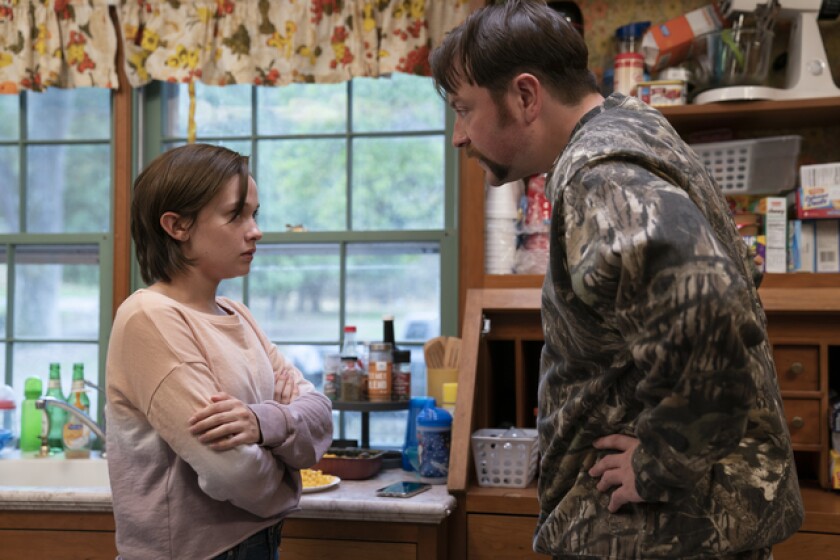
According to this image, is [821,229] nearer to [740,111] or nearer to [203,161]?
[740,111]

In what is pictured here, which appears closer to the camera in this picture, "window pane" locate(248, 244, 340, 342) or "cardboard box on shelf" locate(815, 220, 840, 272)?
"cardboard box on shelf" locate(815, 220, 840, 272)

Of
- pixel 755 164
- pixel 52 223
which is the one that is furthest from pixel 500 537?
pixel 52 223

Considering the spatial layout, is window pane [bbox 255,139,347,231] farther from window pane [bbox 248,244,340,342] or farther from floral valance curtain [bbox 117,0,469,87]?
floral valance curtain [bbox 117,0,469,87]

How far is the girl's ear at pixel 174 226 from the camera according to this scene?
1.68m

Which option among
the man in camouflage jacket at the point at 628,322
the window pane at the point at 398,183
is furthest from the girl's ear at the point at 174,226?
the window pane at the point at 398,183

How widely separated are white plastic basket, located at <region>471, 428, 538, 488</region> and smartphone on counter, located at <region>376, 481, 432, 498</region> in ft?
0.49

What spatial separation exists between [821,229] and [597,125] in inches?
60.0

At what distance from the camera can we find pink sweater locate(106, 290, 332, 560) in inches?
60.9

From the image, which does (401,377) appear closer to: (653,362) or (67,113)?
(67,113)

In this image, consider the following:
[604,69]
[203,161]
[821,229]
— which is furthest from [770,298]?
[203,161]

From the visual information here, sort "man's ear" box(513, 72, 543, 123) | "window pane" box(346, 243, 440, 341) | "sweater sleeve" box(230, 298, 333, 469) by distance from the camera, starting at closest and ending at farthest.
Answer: "man's ear" box(513, 72, 543, 123)
"sweater sleeve" box(230, 298, 333, 469)
"window pane" box(346, 243, 440, 341)

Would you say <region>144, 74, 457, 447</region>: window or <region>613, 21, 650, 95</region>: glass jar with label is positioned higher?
<region>613, 21, 650, 95</region>: glass jar with label

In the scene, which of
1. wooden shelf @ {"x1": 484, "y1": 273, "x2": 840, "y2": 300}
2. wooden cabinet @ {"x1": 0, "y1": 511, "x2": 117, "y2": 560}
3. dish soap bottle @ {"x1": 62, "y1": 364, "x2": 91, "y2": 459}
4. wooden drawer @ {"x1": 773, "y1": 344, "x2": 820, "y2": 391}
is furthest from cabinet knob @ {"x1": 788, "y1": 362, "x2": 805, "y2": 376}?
dish soap bottle @ {"x1": 62, "y1": 364, "x2": 91, "y2": 459}

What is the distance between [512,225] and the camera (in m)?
2.58
